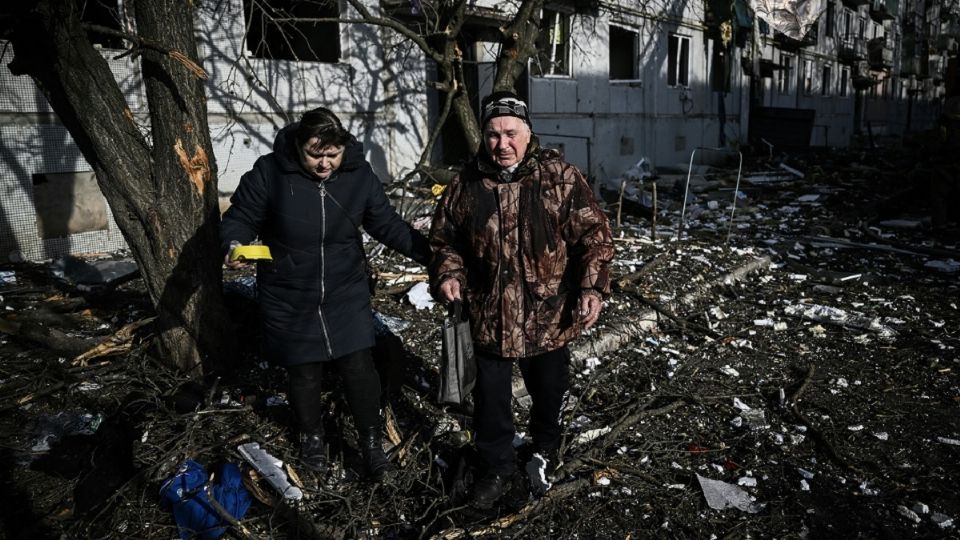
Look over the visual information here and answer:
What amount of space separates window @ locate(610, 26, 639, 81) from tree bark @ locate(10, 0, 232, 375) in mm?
12679

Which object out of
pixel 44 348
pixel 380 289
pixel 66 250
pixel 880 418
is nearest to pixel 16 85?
pixel 66 250

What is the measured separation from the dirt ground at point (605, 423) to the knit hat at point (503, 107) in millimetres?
1582

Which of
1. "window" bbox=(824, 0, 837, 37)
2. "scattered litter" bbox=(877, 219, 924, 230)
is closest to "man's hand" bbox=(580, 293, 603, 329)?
"scattered litter" bbox=(877, 219, 924, 230)

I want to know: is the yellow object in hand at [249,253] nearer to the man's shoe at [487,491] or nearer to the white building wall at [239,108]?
the man's shoe at [487,491]

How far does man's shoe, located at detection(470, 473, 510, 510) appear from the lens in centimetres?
263

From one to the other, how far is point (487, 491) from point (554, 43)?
1036 centimetres

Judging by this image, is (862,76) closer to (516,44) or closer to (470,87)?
(470,87)

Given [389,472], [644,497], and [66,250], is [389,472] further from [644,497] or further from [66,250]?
[66,250]

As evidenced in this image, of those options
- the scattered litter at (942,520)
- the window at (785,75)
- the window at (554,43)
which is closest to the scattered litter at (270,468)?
the scattered litter at (942,520)

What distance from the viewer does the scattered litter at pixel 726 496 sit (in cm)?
278

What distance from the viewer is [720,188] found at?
12.5 metres

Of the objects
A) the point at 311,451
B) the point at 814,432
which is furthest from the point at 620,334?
the point at 311,451

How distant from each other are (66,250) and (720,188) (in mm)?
11230

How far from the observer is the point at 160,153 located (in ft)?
10.8
